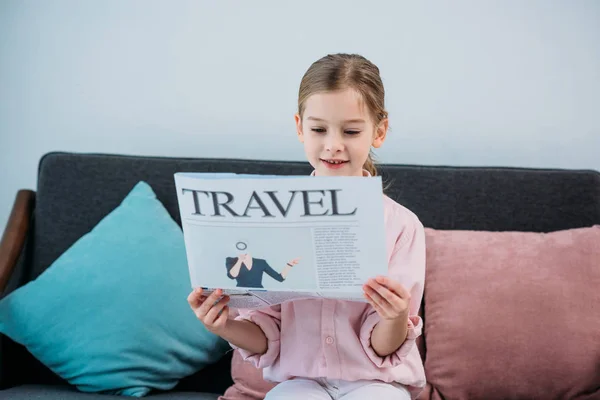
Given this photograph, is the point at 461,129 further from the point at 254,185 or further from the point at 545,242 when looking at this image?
the point at 254,185

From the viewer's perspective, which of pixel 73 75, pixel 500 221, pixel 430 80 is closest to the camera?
pixel 500 221

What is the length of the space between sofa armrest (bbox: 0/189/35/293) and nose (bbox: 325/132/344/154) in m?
1.02

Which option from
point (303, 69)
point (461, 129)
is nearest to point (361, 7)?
point (303, 69)

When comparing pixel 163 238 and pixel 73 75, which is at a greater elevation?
pixel 73 75

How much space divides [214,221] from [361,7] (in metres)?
1.00

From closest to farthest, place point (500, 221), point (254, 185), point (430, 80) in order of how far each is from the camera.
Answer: point (254, 185)
point (500, 221)
point (430, 80)

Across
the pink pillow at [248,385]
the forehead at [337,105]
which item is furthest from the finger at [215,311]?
the pink pillow at [248,385]

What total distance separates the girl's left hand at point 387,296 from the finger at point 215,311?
10.3 inches

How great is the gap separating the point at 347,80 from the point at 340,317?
1.39 ft

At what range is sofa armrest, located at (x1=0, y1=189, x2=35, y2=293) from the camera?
1.76 m

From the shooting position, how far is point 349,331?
1.23 metres

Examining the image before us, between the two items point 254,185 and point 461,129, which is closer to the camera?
point 254,185

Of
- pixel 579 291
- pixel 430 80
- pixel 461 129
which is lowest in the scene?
pixel 579 291

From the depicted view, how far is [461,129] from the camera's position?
1864 mm
